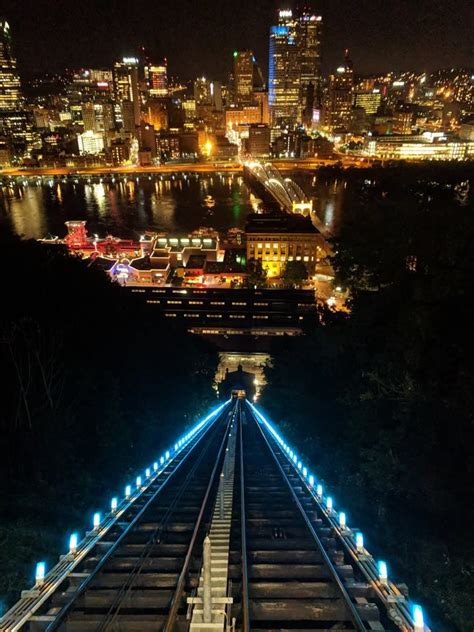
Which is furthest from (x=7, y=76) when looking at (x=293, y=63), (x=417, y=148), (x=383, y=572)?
(x=383, y=572)

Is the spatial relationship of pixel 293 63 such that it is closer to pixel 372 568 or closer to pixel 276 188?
pixel 276 188

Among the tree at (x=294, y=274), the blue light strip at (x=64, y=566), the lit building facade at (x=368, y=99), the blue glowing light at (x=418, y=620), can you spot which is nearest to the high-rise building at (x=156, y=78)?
the lit building facade at (x=368, y=99)

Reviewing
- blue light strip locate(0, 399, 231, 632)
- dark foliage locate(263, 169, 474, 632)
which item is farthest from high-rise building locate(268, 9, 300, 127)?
blue light strip locate(0, 399, 231, 632)

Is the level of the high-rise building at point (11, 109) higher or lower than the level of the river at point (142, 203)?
higher

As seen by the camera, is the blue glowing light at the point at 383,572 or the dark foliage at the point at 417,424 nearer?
the blue glowing light at the point at 383,572

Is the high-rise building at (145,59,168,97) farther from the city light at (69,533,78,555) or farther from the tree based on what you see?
the city light at (69,533,78,555)

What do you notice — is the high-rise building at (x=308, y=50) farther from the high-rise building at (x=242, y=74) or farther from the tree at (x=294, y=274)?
the tree at (x=294, y=274)
